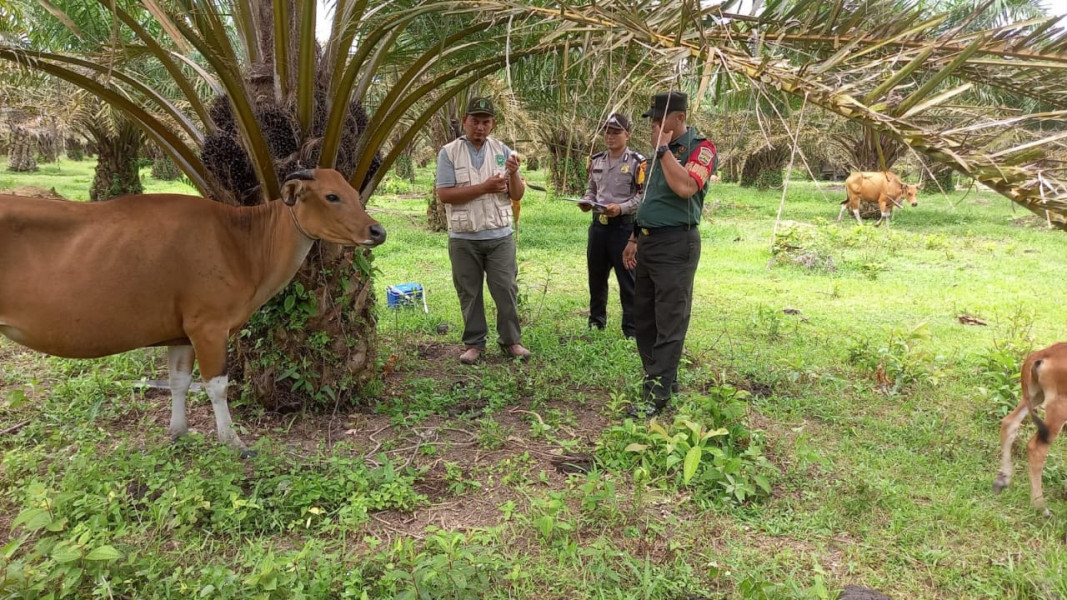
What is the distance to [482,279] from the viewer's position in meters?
5.31

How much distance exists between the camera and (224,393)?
11.8 ft

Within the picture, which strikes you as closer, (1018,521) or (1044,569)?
(1044,569)

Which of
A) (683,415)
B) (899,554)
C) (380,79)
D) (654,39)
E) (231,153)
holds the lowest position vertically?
(899,554)

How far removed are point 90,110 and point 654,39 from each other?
9.52 metres

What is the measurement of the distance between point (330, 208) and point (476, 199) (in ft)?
5.79

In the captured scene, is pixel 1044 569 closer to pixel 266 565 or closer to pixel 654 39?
pixel 654 39

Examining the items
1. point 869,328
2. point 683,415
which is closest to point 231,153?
point 683,415

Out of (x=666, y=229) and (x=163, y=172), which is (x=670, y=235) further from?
(x=163, y=172)

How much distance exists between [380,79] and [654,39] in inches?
156

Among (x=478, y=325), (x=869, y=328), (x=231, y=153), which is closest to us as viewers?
(x=231, y=153)

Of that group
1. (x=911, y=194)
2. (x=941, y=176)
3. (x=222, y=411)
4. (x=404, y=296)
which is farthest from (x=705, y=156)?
(x=941, y=176)

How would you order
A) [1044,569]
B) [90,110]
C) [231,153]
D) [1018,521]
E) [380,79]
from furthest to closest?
[90,110] < [380,79] < [231,153] < [1018,521] < [1044,569]

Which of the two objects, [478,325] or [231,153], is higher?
[231,153]

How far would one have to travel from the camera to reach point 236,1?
12.4 feet
